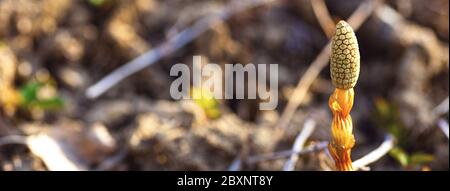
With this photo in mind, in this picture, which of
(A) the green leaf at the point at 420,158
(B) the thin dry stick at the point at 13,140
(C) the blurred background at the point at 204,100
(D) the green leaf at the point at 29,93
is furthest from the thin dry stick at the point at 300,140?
(D) the green leaf at the point at 29,93

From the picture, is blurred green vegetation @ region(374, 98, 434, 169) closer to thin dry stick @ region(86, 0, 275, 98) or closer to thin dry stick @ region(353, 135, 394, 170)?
thin dry stick @ region(353, 135, 394, 170)

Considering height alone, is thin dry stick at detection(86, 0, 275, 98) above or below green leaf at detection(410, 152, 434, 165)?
above

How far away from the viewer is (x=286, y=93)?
274cm

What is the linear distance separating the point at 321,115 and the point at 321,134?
0.52ft

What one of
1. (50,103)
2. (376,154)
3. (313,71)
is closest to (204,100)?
(313,71)

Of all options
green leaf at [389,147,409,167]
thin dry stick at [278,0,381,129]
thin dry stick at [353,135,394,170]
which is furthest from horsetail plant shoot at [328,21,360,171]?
thin dry stick at [278,0,381,129]

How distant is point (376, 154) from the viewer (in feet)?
7.20

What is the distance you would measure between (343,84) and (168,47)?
1.38 meters

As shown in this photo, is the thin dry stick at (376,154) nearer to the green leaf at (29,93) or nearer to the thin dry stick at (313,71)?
the thin dry stick at (313,71)

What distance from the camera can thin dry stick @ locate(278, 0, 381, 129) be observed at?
8.58ft

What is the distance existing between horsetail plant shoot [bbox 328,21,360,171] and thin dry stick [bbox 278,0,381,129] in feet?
2.45
